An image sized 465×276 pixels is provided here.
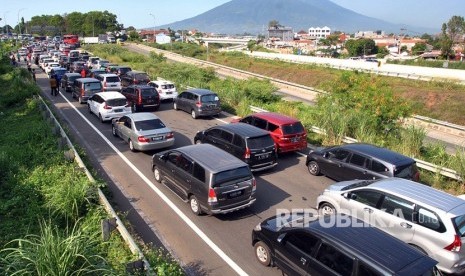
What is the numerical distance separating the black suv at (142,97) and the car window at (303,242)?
16.8 meters

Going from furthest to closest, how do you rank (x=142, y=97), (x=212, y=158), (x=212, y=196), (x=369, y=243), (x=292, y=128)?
(x=142, y=97)
(x=292, y=128)
(x=212, y=158)
(x=212, y=196)
(x=369, y=243)

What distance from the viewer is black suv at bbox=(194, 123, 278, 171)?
1284 centimetres

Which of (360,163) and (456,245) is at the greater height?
(360,163)

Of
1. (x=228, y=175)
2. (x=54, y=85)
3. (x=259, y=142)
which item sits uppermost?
(x=54, y=85)

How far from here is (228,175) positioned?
9.85 m

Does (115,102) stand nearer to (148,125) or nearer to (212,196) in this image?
(148,125)

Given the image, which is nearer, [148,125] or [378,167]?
[378,167]

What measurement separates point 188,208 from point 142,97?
12978 millimetres

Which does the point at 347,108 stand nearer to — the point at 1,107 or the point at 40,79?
the point at 1,107

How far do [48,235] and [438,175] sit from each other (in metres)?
11.5

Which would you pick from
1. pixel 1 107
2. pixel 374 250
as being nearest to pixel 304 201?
pixel 374 250

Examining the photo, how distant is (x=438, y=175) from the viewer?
490 inches

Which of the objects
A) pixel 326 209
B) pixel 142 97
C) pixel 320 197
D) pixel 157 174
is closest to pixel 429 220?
pixel 326 209

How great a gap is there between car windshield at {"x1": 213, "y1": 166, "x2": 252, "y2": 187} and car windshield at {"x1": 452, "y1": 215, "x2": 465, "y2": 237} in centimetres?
480
